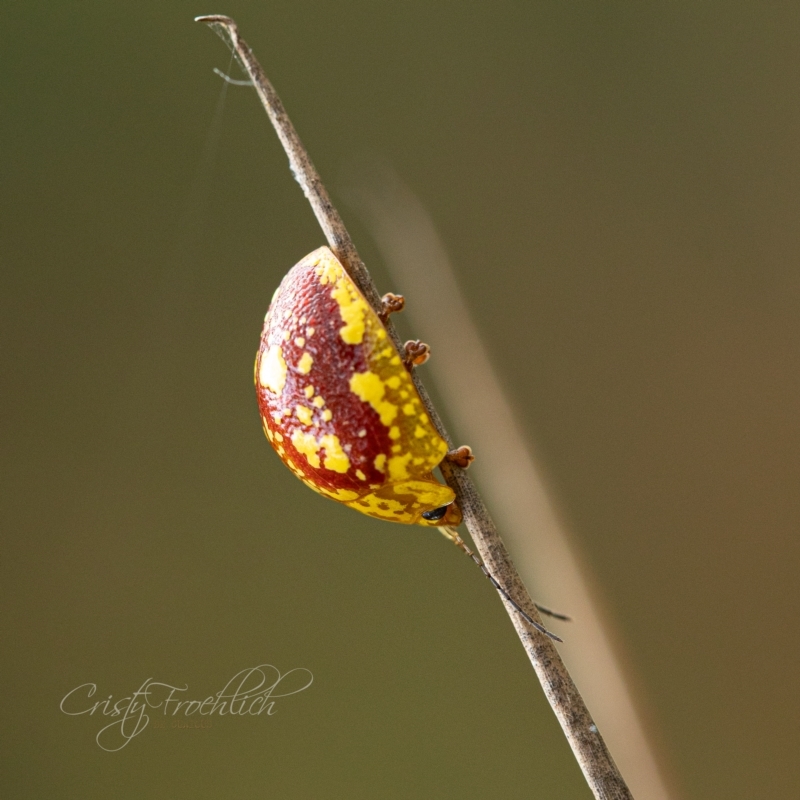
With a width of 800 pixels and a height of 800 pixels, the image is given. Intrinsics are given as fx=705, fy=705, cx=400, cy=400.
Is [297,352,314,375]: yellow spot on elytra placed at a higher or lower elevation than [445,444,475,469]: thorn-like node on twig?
higher

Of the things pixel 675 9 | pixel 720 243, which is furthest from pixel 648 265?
pixel 675 9

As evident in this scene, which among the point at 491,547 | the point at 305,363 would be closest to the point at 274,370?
the point at 305,363

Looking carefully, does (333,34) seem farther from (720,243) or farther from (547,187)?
(720,243)
